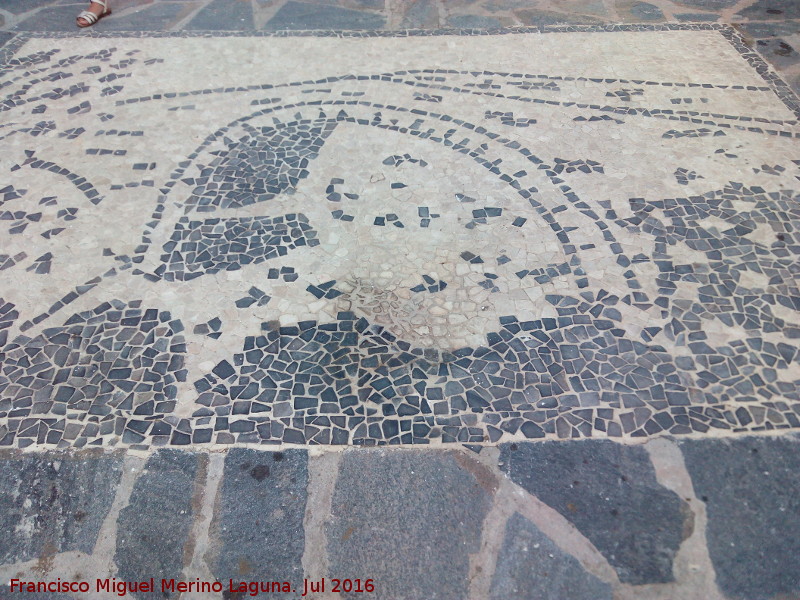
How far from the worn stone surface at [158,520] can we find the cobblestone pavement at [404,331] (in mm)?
13

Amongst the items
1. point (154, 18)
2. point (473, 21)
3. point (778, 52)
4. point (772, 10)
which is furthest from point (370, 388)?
point (772, 10)

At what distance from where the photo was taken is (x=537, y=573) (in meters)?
2.38

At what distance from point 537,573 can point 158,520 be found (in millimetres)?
1547

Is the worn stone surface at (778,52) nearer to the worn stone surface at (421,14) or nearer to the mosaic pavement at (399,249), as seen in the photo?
the mosaic pavement at (399,249)

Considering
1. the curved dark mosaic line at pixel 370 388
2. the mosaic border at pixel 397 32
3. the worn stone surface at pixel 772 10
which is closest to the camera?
the curved dark mosaic line at pixel 370 388

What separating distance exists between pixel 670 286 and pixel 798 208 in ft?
3.83

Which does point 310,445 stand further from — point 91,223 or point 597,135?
point 597,135

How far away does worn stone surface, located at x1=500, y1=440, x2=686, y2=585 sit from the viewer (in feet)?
7.88

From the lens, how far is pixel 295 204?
13.0 feet

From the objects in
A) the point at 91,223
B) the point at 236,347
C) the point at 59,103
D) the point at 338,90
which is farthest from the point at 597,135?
the point at 59,103

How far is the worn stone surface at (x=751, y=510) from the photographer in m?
2.33

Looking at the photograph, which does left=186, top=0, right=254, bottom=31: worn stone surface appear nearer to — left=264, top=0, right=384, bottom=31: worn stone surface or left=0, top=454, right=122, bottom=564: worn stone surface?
left=264, top=0, right=384, bottom=31: worn stone surface

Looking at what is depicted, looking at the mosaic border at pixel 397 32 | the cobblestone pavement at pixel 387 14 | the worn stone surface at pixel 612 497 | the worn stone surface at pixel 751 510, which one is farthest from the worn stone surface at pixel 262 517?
the cobblestone pavement at pixel 387 14

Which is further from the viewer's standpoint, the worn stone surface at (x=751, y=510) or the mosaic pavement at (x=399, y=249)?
the mosaic pavement at (x=399, y=249)
